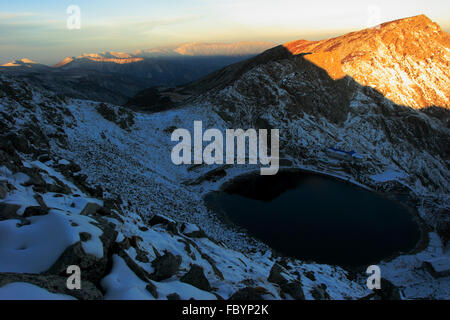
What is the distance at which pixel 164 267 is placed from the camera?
11.8 metres

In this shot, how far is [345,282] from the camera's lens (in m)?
23.9

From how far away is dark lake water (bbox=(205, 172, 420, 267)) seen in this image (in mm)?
32344

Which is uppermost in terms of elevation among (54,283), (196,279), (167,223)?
(54,283)

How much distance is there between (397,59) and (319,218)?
2999 inches

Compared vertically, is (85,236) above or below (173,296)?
above

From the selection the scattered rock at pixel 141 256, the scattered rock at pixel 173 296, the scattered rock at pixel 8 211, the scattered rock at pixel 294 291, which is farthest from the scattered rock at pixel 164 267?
the scattered rock at pixel 294 291

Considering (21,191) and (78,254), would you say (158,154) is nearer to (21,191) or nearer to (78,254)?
(21,191)

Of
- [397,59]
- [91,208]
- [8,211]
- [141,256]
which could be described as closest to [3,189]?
[8,211]

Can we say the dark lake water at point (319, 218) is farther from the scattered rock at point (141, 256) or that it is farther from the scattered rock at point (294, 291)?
the scattered rock at point (141, 256)

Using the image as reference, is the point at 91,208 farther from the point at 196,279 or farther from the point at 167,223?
the point at 196,279

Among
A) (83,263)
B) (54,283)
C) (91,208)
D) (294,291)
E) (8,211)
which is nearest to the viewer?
(54,283)

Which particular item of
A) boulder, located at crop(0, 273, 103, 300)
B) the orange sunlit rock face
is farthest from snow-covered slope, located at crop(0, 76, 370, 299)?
the orange sunlit rock face

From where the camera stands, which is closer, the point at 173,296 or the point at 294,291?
the point at 173,296

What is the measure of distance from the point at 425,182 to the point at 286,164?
3376cm
